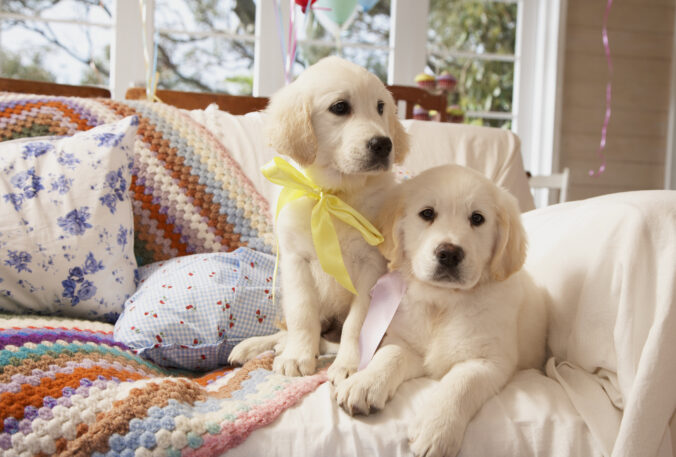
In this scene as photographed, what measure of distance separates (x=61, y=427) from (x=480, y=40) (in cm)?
412

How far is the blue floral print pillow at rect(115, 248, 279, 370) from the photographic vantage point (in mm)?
1388

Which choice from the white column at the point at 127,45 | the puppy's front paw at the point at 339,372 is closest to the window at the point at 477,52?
the white column at the point at 127,45

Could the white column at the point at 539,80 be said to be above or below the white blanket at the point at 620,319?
above

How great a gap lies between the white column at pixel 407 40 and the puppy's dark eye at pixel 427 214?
3.05 metres

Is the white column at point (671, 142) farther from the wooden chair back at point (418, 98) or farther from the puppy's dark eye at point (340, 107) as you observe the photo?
the puppy's dark eye at point (340, 107)

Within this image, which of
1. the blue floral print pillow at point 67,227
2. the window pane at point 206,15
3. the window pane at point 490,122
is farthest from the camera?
the window pane at point 490,122

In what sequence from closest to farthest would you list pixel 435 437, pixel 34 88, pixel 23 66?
pixel 435 437 < pixel 34 88 < pixel 23 66

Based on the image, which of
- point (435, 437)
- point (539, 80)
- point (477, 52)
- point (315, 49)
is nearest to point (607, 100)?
point (539, 80)

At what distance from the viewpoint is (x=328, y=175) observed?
148 cm

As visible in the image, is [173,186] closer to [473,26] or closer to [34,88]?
[34,88]

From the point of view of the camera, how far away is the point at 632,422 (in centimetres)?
105

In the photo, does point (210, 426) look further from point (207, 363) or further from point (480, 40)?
point (480, 40)

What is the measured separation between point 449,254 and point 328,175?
0.40m

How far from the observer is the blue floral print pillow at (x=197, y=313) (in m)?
1.39
